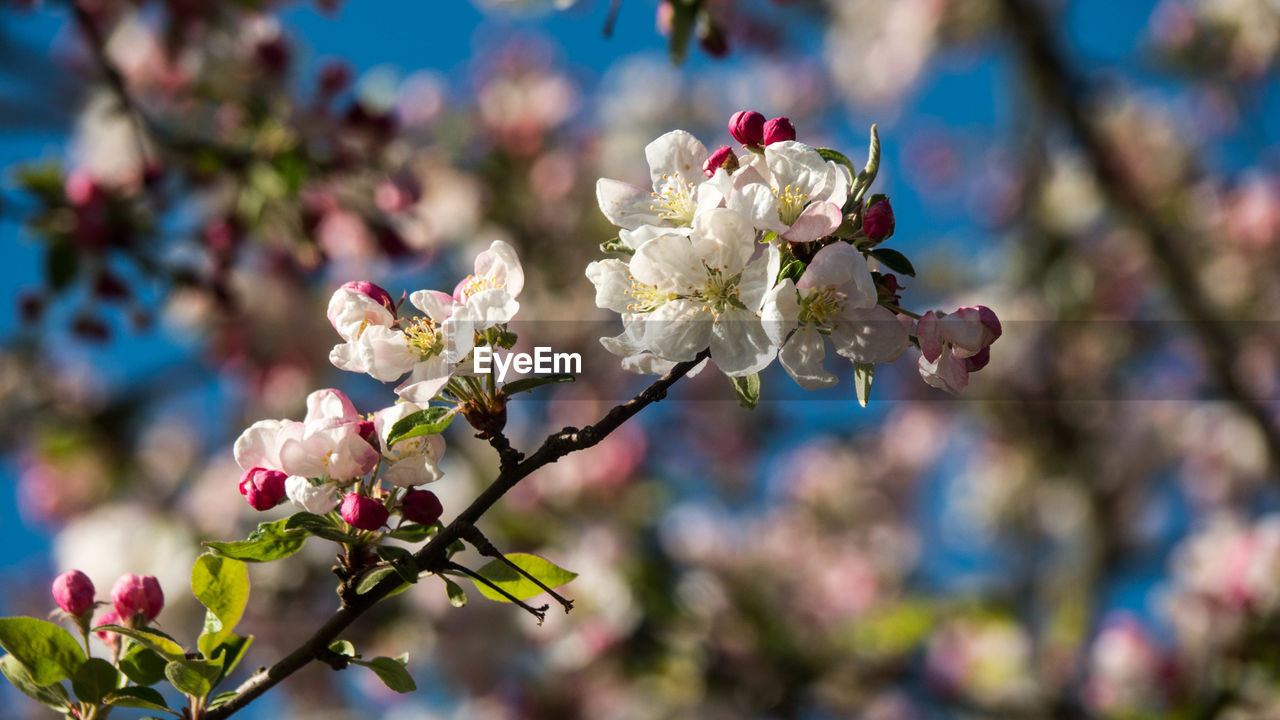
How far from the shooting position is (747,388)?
946 mm

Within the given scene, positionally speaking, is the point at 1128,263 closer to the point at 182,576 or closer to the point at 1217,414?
the point at 1217,414

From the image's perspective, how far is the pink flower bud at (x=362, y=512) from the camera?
0.89m

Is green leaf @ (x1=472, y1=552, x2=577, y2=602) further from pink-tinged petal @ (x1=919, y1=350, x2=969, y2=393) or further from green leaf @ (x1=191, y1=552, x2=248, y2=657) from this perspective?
pink-tinged petal @ (x1=919, y1=350, x2=969, y2=393)

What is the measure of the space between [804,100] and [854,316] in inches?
252

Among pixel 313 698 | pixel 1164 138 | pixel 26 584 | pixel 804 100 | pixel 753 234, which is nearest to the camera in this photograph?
pixel 753 234

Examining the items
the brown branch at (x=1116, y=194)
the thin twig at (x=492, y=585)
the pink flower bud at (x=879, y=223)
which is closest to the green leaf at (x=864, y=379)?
the pink flower bud at (x=879, y=223)

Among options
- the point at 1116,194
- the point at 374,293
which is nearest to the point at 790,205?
the point at 374,293

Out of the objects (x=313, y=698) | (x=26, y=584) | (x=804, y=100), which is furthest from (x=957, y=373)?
(x=804, y=100)

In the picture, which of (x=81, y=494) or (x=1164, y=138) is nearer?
(x=81, y=494)

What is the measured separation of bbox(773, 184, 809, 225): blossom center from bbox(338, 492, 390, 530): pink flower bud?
1.43 feet

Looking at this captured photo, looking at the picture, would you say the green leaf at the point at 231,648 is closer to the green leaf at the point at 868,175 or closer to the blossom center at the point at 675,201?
the blossom center at the point at 675,201

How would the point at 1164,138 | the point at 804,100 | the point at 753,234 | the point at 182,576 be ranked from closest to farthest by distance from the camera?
the point at 753,234 < the point at 182,576 < the point at 1164,138 < the point at 804,100

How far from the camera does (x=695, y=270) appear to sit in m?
0.92

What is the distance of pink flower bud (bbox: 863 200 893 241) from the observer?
36.5 inches
